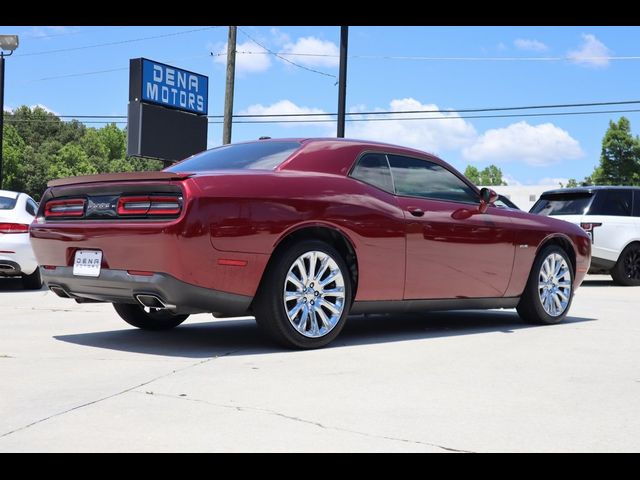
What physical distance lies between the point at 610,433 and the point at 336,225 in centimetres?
267

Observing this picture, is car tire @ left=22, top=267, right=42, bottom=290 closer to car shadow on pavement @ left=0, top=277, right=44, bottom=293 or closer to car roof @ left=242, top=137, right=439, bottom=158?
car shadow on pavement @ left=0, top=277, right=44, bottom=293

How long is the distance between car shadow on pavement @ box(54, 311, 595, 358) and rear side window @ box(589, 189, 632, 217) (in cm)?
610

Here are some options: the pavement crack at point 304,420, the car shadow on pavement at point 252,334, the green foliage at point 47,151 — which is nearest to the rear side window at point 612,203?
the car shadow on pavement at point 252,334

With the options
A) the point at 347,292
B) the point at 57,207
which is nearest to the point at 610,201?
the point at 347,292

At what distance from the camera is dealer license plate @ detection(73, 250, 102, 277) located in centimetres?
557

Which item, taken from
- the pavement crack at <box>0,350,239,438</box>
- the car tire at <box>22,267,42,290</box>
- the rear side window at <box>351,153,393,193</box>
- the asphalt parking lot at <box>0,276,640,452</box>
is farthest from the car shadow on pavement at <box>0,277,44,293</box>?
the pavement crack at <box>0,350,239,438</box>

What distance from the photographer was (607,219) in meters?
14.0

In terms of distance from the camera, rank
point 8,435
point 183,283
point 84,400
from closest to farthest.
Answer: point 8,435 → point 84,400 → point 183,283

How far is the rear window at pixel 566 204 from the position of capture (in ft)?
45.9

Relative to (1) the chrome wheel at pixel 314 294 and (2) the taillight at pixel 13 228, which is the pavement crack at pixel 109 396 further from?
(2) the taillight at pixel 13 228

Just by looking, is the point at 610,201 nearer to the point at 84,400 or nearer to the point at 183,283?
the point at 183,283

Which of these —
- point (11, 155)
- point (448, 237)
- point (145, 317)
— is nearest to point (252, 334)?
point (145, 317)

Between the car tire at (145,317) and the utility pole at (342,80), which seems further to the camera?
the utility pole at (342,80)
